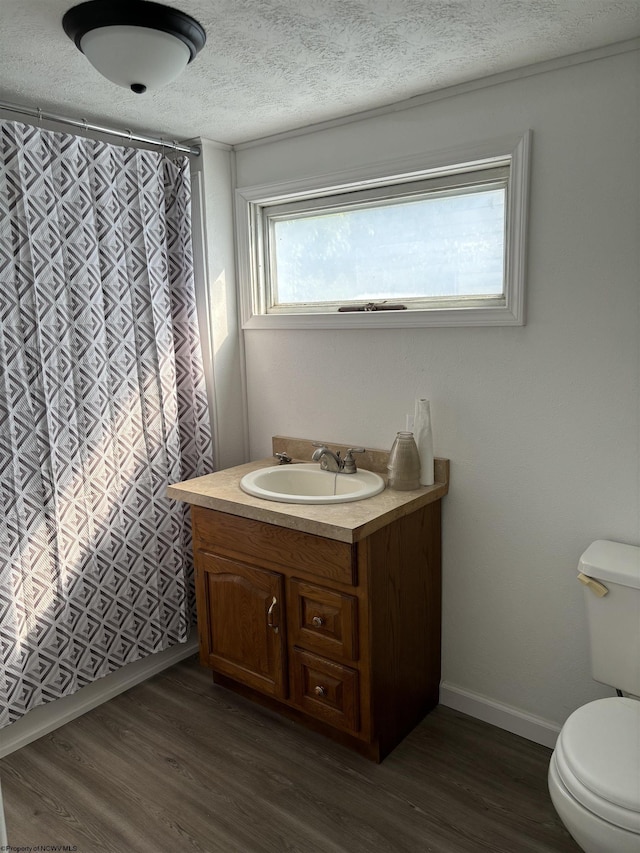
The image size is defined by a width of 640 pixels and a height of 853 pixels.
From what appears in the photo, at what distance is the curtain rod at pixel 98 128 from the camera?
2088mm

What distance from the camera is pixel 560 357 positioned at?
2.01 m

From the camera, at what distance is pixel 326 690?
214 centimetres

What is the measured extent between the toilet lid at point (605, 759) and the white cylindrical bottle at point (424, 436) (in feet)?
2.92

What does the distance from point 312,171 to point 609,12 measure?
46.5 inches

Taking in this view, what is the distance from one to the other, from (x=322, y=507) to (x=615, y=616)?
91 centimetres

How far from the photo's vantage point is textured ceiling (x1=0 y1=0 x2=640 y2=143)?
154 centimetres

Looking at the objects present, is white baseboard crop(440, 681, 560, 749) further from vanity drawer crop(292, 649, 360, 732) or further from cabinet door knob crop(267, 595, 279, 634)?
cabinet door knob crop(267, 595, 279, 634)

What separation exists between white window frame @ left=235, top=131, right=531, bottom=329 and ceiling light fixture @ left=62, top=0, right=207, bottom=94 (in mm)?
871

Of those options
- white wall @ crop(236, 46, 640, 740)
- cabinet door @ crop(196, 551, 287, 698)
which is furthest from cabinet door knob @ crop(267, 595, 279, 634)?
white wall @ crop(236, 46, 640, 740)

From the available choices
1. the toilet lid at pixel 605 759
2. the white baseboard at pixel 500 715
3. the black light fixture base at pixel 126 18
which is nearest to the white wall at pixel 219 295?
the black light fixture base at pixel 126 18

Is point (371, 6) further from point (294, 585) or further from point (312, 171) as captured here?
point (294, 585)

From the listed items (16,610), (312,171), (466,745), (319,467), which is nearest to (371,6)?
(312,171)

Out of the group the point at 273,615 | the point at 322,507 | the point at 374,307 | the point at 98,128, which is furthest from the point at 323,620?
the point at 98,128

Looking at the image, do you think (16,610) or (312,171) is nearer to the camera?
(16,610)
